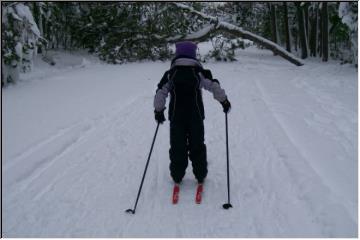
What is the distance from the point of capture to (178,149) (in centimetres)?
529

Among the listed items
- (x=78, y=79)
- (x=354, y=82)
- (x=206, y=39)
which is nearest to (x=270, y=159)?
(x=354, y=82)

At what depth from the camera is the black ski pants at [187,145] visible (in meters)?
5.24

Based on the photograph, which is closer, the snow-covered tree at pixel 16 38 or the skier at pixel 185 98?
the skier at pixel 185 98

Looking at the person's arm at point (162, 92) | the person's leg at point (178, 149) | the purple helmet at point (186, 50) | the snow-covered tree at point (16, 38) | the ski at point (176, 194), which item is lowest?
the ski at point (176, 194)

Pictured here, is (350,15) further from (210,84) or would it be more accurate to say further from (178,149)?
(178,149)

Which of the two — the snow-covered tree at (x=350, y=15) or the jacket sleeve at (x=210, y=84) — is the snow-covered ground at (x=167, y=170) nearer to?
the jacket sleeve at (x=210, y=84)

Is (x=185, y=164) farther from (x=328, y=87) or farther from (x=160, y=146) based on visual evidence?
(x=328, y=87)

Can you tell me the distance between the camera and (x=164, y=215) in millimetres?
4680

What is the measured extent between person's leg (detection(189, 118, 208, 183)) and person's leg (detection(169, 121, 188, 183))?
0.32 ft

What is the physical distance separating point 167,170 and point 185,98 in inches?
53.5

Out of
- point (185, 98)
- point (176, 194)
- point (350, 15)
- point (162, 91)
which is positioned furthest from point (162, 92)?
point (350, 15)

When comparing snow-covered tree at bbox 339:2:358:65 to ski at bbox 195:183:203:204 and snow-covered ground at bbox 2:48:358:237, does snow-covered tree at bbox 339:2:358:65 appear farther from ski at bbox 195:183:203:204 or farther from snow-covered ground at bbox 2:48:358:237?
ski at bbox 195:183:203:204

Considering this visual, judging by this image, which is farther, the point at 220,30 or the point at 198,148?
the point at 220,30

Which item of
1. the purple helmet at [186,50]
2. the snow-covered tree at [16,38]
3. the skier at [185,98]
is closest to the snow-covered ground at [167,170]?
the skier at [185,98]
